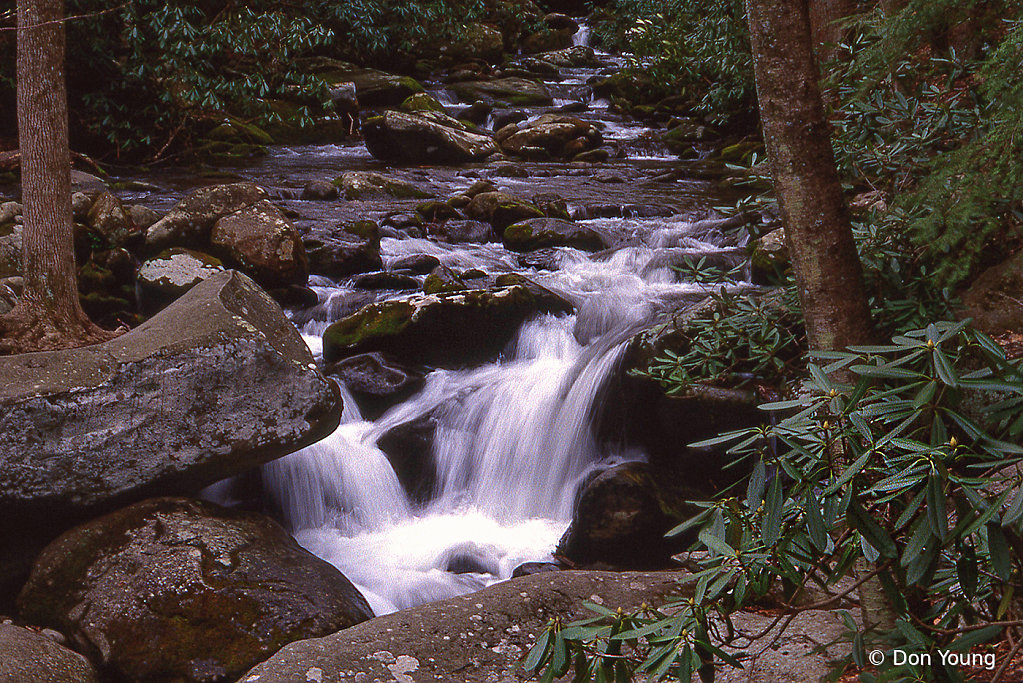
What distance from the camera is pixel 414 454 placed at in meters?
6.18

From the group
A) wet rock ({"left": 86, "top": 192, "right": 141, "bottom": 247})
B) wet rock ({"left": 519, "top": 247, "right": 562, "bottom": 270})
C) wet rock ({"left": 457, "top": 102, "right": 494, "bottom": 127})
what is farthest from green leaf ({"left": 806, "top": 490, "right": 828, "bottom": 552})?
wet rock ({"left": 457, "top": 102, "right": 494, "bottom": 127})

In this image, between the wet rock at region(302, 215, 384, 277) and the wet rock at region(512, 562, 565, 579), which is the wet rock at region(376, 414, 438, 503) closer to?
the wet rock at region(512, 562, 565, 579)

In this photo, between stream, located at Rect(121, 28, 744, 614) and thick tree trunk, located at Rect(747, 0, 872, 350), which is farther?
stream, located at Rect(121, 28, 744, 614)

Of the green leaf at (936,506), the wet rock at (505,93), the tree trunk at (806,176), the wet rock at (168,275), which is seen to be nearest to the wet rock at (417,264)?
the wet rock at (168,275)

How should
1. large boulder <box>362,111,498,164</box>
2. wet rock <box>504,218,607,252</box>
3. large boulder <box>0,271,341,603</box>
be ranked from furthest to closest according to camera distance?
1. large boulder <box>362,111,498,164</box>
2. wet rock <box>504,218,607,252</box>
3. large boulder <box>0,271,341,603</box>

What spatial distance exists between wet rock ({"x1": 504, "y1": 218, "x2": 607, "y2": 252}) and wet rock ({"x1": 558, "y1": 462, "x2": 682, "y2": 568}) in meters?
4.79

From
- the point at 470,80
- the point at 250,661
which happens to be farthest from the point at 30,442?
the point at 470,80

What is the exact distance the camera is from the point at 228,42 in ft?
33.3

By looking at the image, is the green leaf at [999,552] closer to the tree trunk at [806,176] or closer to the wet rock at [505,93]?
the tree trunk at [806,176]

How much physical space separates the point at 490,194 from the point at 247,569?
7350 mm

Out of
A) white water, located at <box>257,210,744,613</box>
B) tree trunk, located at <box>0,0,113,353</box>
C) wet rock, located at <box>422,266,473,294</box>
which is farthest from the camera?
wet rock, located at <box>422,266,473,294</box>

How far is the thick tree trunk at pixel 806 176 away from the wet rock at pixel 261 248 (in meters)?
6.04

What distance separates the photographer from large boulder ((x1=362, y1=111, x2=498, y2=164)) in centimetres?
1472

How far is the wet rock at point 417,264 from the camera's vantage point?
28.4ft
